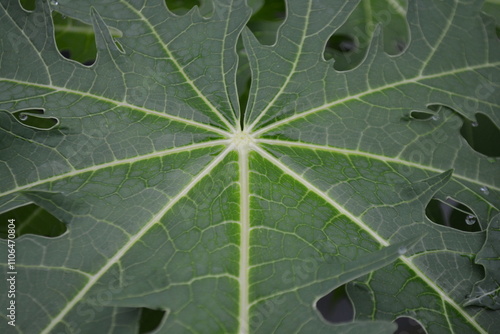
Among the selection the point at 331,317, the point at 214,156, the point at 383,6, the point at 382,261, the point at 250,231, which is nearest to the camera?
the point at 382,261

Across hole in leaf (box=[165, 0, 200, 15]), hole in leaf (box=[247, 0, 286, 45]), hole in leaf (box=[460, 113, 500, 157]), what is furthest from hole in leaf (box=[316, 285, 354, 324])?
hole in leaf (box=[165, 0, 200, 15])

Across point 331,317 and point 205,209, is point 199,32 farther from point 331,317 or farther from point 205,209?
point 331,317

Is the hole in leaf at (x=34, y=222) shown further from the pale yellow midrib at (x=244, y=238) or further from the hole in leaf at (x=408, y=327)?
the hole in leaf at (x=408, y=327)

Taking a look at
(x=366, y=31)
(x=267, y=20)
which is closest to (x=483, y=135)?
(x=366, y=31)

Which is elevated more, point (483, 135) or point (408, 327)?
point (483, 135)

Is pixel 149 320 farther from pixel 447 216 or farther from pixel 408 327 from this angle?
pixel 447 216

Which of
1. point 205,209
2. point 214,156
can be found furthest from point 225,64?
point 205,209

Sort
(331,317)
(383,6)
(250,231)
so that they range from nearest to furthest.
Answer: (250,231), (331,317), (383,6)
